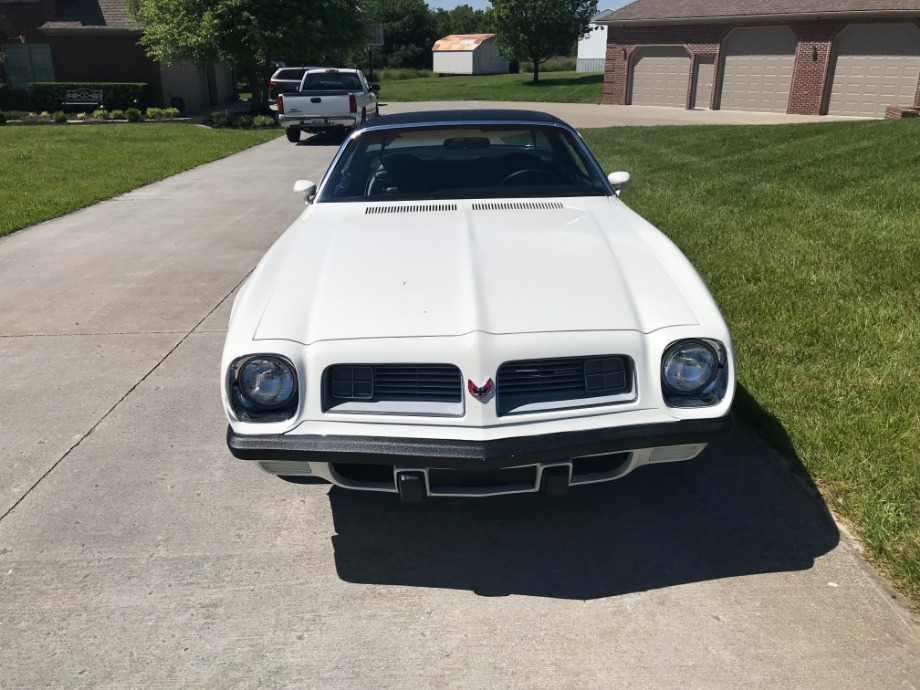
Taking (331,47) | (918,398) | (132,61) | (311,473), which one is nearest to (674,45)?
(331,47)

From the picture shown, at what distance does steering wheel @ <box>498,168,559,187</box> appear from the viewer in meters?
4.59

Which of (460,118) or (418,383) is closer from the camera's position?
(418,383)

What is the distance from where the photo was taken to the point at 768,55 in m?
26.8

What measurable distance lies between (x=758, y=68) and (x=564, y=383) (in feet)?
91.7

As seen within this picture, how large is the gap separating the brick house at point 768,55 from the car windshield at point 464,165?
70.5ft

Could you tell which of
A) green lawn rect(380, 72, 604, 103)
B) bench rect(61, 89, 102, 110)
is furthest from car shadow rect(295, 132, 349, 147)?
green lawn rect(380, 72, 604, 103)

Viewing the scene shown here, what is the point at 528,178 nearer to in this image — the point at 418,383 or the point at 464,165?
the point at 464,165

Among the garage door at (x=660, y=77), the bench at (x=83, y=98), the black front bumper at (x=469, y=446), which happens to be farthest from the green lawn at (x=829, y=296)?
the bench at (x=83, y=98)

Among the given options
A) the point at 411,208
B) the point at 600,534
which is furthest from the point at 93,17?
the point at 600,534

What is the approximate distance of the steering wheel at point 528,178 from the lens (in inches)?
181

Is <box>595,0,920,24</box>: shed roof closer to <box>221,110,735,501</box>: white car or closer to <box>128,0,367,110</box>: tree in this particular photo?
<box>128,0,367,110</box>: tree

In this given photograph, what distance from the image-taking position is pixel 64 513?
11.2ft

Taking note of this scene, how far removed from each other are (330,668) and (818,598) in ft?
5.66

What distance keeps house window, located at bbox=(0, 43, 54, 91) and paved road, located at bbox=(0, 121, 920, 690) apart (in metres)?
28.3
